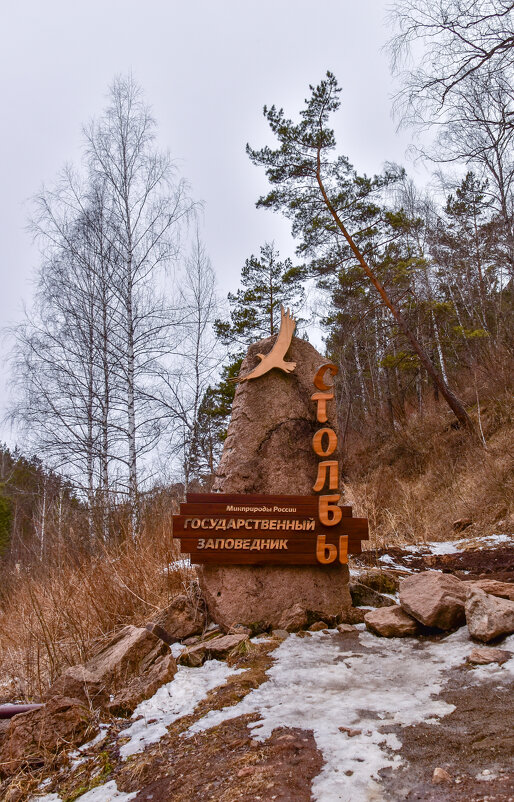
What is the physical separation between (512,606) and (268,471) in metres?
2.10

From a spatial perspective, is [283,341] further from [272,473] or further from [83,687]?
[83,687]

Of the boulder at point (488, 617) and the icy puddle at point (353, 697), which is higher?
the boulder at point (488, 617)

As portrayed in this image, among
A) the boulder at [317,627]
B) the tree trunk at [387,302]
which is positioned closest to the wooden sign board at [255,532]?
the boulder at [317,627]

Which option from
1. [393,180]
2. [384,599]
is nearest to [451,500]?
[384,599]

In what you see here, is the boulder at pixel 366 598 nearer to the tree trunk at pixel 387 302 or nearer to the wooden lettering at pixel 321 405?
the wooden lettering at pixel 321 405

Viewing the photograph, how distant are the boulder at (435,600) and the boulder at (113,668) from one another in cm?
179

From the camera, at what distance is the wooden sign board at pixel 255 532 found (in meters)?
4.22

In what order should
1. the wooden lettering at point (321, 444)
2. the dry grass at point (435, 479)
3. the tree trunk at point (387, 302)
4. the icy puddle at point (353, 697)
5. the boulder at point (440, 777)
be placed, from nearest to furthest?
the boulder at point (440, 777), the icy puddle at point (353, 697), the wooden lettering at point (321, 444), the dry grass at point (435, 479), the tree trunk at point (387, 302)

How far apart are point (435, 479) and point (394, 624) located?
8.29 meters

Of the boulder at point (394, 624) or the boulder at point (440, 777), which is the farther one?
the boulder at point (394, 624)

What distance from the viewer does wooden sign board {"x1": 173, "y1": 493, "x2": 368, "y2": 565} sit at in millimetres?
4219

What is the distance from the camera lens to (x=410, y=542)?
800cm

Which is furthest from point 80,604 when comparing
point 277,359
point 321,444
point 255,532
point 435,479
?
point 435,479

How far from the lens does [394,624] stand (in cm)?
383
